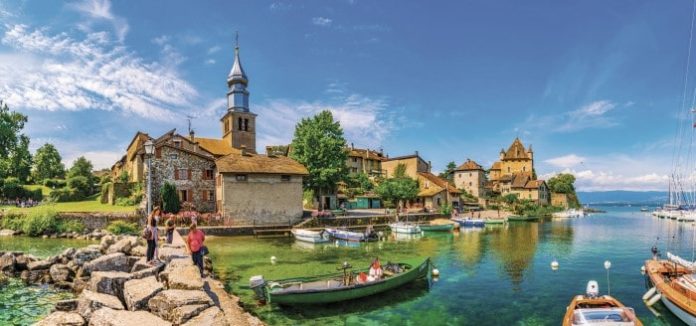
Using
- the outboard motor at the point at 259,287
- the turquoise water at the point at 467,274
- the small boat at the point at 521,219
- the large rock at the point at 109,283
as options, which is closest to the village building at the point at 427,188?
the small boat at the point at 521,219

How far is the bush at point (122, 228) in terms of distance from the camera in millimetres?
32938

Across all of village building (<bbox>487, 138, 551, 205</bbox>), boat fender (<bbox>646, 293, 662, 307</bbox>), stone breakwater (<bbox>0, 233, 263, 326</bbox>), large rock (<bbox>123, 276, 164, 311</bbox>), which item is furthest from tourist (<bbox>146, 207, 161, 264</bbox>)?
village building (<bbox>487, 138, 551, 205</bbox>)

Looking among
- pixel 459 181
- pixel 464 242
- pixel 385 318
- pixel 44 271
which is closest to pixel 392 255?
pixel 464 242

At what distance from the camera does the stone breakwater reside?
338 inches

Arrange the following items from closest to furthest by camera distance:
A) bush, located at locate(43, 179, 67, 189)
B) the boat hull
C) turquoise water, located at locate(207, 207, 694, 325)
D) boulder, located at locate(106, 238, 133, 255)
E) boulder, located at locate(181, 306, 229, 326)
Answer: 1. boulder, located at locate(181, 306, 229, 326)
2. the boat hull
3. turquoise water, located at locate(207, 207, 694, 325)
4. boulder, located at locate(106, 238, 133, 255)
5. bush, located at locate(43, 179, 67, 189)

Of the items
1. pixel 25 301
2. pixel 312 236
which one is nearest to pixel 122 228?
pixel 312 236

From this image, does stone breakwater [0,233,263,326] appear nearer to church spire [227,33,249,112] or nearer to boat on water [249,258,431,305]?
boat on water [249,258,431,305]

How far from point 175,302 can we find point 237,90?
55.7 meters

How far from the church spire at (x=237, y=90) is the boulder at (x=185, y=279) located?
51994 mm

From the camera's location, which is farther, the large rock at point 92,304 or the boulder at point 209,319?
the large rock at point 92,304

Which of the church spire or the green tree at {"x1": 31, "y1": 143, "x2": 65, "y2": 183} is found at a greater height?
the church spire

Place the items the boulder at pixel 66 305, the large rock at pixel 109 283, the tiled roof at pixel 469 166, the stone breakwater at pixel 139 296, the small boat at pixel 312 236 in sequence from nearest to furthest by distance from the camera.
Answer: the stone breakwater at pixel 139 296, the boulder at pixel 66 305, the large rock at pixel 109 283, the small boat at pixel 312 236, the tiled roof at pixel 469 166

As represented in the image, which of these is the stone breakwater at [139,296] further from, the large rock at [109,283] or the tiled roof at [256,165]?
the tiled roof at [256,165]

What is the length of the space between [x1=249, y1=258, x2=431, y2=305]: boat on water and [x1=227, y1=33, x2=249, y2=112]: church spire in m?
48.2
